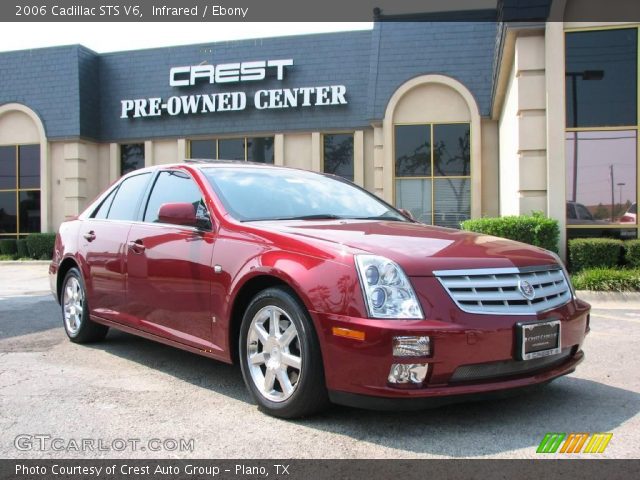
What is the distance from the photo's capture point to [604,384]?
440cm

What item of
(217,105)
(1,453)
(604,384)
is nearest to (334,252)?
(1,453)

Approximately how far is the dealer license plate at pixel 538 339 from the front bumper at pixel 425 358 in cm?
5

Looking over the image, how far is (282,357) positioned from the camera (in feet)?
11.8

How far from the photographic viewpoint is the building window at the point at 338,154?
18.4m

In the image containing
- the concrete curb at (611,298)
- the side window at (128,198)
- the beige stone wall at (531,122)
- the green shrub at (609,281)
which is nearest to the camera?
the side window at (128,198)

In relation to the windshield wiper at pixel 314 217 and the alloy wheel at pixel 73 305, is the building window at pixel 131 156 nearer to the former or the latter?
the alloy wheel at pixel 73 305

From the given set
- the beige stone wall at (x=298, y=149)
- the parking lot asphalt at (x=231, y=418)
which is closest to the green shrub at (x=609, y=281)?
the parking lot asphalt at (x=231, y=418)

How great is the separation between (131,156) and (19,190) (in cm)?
402

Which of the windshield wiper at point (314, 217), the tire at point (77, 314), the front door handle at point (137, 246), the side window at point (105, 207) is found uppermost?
the side window at point (105, 207)

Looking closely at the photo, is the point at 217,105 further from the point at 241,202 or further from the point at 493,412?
the point at 493,412

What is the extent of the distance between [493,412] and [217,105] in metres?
16.9

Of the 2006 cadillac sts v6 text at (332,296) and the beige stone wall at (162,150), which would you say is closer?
the 2006 cadillac sts v6 text at (332,296)

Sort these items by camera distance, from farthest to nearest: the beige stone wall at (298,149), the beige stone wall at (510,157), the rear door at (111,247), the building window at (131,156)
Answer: the building window at (131,156)
the beige stone wall at (298,149)
the beige stone wall at (510,157)
the rear door at (111,247)

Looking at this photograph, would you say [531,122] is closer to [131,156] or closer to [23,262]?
[131,156]
